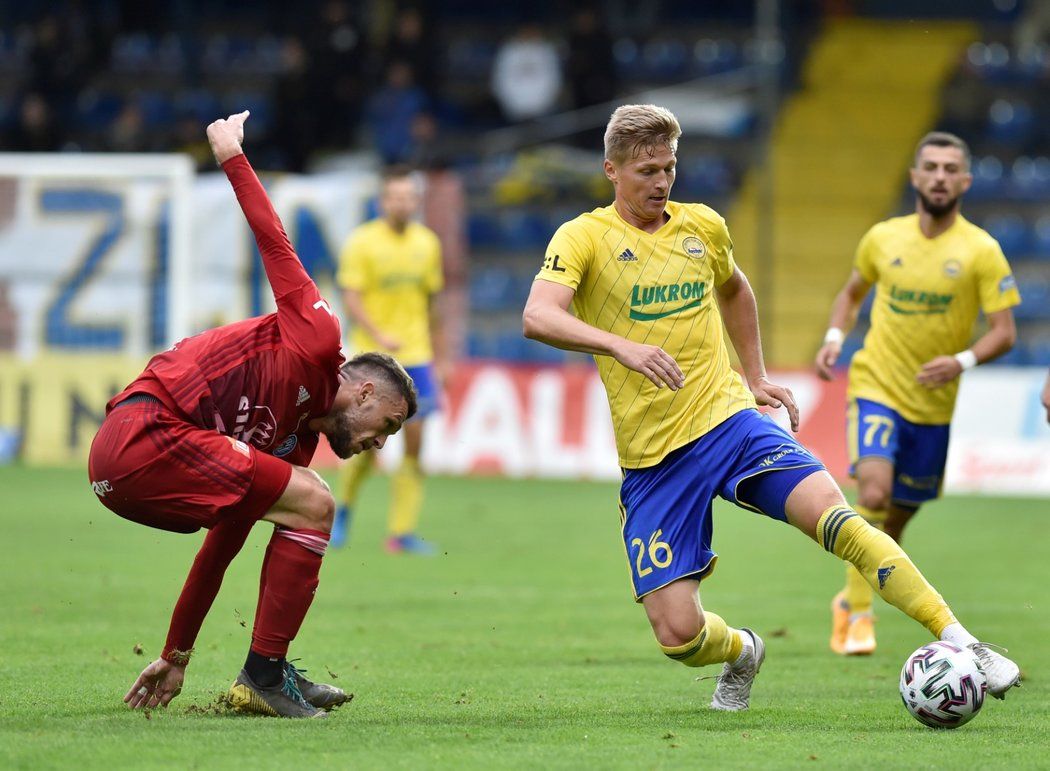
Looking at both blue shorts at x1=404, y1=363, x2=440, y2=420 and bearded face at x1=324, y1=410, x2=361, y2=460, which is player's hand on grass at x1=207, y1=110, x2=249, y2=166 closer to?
bearded face at x1=324, y1=410, x2=361, y2=460

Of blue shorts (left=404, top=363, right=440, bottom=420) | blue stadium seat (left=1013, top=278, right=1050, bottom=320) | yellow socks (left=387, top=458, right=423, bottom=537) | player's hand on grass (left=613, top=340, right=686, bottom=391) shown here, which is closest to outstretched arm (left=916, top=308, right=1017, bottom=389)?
player's hand on grass (left=613, top=340, right=686, bottom=391)

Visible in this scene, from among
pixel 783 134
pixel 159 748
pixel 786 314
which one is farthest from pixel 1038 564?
pixel 783 134

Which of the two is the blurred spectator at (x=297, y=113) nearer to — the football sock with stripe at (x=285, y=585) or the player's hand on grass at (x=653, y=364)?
the football sock with stripe at (x=285, y=585)

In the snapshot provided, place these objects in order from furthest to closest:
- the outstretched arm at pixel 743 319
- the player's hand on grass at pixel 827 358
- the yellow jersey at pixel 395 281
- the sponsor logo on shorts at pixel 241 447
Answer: the yellow jersey at pixel 395 281 < the player's hand on grass at pixel 827 358 < the outstretched arm at pixel 743 319 < the sponsor logo on shorts at pixel 241 447

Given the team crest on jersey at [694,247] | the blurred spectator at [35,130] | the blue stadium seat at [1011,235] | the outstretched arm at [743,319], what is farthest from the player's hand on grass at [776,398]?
the blurred spectator at [35,130]

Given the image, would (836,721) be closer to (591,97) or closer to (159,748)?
(159,748)

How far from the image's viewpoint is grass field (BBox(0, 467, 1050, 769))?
18.6 feet

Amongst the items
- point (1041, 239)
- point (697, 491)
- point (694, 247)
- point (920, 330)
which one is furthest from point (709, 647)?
point (1041, 239)

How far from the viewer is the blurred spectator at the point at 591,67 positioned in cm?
2261

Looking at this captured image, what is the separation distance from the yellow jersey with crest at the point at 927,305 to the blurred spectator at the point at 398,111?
13670 millimetres

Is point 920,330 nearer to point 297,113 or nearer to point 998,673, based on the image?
point 998,673

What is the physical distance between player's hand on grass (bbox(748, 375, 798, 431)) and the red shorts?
1837 millimetres

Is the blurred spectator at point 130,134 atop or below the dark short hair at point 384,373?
atop

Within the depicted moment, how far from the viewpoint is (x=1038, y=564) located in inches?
498
